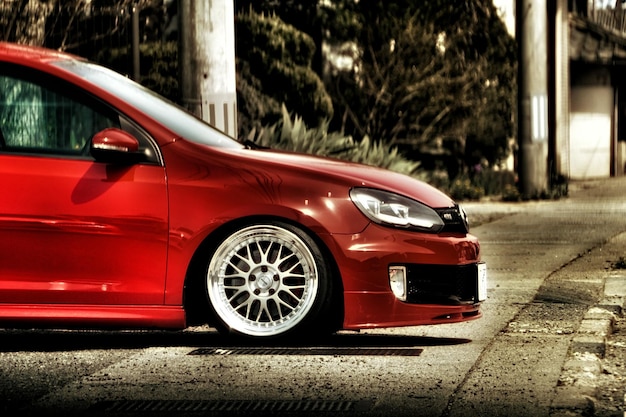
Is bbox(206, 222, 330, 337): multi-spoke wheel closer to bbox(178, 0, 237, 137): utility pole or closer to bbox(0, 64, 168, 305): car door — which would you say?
bbox(0, 64, 168, 305): car door

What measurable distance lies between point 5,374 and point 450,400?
226 cm

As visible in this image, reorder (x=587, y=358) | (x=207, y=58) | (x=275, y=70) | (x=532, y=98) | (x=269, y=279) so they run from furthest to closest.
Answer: (x=532, y=98) < (x=275, y=70) < (x=207, y=58) < (x=269, y=279) < (x=587, y=358)

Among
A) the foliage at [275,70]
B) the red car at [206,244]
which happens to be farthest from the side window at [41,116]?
the foliage at [275,70]

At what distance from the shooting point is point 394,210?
7.77 metres

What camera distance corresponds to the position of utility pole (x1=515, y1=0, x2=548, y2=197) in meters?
22.3

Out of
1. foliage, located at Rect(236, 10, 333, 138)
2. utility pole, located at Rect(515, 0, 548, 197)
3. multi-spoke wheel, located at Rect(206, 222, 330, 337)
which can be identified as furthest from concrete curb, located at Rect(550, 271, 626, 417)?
utility pole, located at Rect(515, 0, 548, 197)

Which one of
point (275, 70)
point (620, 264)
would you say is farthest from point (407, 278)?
point (275, 70)

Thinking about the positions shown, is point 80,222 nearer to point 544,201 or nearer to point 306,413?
point 306,413

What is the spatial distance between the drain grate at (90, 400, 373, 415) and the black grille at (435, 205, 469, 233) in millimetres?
1858

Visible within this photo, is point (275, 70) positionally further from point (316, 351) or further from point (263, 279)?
point (316, 351)

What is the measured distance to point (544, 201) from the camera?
72.3 feet

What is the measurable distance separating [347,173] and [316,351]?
39.3 inches

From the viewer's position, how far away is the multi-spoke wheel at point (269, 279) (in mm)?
7680

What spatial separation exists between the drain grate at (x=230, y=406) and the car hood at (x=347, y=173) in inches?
72.0
